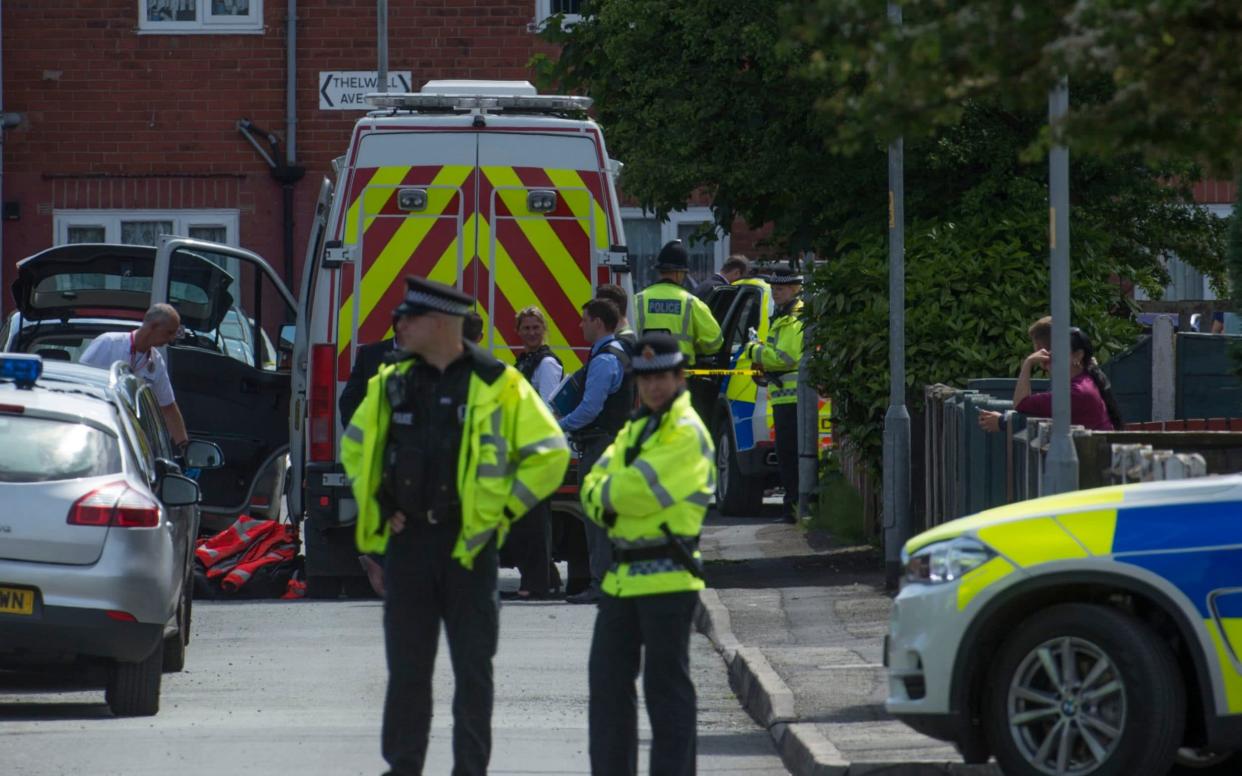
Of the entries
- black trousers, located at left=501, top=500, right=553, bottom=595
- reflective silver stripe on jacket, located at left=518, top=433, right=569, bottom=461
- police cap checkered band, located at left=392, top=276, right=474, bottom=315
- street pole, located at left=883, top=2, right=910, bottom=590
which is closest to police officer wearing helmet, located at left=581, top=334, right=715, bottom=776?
reflective silver stripe on jacket, located at left=518, top=433, right=569, bottom=461

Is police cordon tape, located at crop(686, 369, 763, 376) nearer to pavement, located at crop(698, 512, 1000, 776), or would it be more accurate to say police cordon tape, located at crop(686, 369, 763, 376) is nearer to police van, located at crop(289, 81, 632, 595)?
pavement, located at crop(698, 512, 1000, 776)

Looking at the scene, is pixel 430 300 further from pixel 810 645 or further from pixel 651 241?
pixel 651 241

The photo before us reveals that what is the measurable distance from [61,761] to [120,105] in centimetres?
1920

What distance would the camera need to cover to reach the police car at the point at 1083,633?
305 inches

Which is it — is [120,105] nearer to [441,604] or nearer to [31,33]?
[31,33]

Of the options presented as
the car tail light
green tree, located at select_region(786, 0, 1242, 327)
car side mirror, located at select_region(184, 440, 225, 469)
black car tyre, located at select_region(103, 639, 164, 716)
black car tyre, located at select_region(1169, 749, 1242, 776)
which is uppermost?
green tree, located at select_region(786, 0, 1242, 327)

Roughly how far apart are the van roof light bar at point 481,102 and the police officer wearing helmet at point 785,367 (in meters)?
3.36

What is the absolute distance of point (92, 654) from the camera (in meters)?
9.60

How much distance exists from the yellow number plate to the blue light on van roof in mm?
1009

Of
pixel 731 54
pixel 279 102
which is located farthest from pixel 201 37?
pixel 731 54

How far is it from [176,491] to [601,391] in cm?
340

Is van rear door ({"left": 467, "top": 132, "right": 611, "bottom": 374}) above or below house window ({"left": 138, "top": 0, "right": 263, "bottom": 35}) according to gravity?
below

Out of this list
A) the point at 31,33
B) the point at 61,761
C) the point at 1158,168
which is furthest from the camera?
the point at 31,33

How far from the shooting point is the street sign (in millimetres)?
26297
